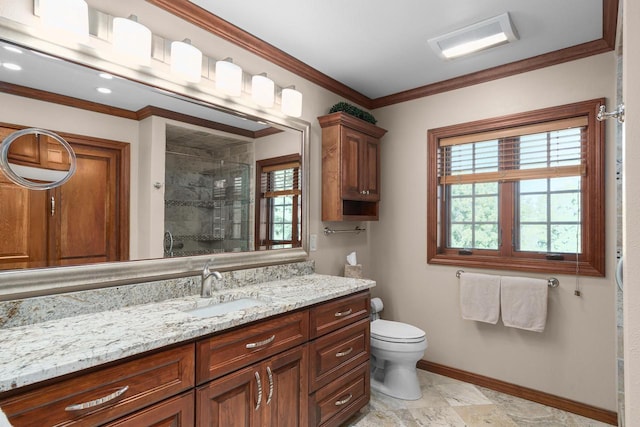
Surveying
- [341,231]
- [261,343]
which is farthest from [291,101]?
[261,343]

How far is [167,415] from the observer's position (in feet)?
4.06

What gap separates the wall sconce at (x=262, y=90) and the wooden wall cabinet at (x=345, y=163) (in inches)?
22.0

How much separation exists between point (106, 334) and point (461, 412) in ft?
7.38

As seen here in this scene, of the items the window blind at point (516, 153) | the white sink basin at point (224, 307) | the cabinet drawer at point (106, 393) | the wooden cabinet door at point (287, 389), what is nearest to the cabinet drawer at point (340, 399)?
the wooden cabinet door at point (287, 389)

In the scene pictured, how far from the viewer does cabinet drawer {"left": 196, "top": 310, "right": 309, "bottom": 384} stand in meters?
1.37

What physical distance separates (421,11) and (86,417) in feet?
7.89

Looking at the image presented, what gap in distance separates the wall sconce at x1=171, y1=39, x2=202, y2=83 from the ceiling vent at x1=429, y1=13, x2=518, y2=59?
4.87 ft

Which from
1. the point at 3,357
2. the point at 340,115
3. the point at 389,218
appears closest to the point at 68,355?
the point at 3,357

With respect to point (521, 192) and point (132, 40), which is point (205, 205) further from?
point (521, 192)

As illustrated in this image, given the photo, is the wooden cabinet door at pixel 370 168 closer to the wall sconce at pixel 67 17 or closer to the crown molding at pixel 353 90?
the crown molding at pixel 353 90

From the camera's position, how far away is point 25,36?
138cm

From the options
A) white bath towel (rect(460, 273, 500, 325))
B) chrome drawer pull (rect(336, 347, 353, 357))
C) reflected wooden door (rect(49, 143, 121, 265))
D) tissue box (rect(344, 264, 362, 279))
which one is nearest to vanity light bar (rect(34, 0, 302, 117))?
reflected wooden door (rect(49, 143, 121, 265))

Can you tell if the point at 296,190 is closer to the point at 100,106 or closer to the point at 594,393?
the point at 100,106

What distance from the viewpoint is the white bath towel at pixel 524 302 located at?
7.95 feet
